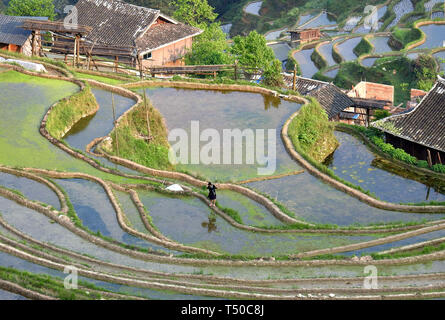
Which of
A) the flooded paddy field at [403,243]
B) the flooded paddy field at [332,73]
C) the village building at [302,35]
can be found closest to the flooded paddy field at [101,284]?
the flooded paddy field at [403,243]

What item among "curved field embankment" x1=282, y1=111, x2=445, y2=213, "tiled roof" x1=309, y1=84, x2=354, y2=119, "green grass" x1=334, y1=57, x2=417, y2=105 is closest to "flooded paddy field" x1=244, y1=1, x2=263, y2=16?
"green grass" x1=334, y1=57, x2=417, y2=105

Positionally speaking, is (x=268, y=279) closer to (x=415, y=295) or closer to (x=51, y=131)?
(x=415, y=295)

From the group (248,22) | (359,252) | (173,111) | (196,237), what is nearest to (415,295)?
(359,252)

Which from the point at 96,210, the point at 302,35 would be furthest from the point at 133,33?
the point at 302,35

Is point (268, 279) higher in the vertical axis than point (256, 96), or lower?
lower

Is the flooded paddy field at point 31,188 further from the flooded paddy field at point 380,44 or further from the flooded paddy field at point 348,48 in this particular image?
the flooded paddy field at point 380,44

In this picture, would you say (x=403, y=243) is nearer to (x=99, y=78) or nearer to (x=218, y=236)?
(x=218, y=236)

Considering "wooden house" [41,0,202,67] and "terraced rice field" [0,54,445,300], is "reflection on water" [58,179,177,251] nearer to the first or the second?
"terraced rice field" [0,54,445,300]
